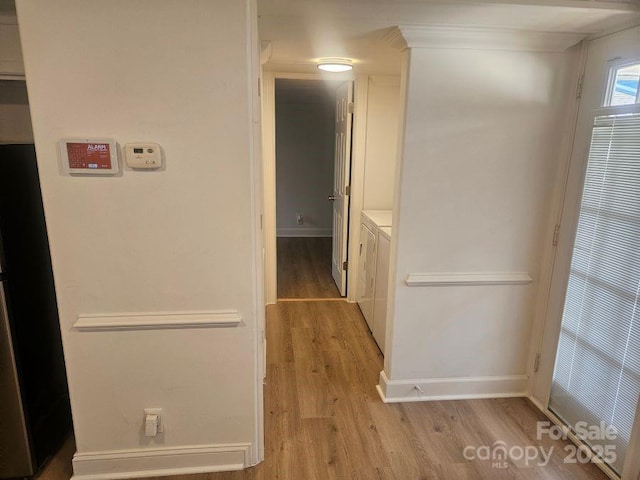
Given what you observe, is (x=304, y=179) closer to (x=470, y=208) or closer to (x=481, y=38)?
(x=470, y=208)

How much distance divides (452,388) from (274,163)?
2295mm

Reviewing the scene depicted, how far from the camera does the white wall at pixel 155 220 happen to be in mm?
1541

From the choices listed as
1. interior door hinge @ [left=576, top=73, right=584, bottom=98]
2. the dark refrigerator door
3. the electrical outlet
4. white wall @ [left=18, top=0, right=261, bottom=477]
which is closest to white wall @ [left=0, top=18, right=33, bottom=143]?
white wall @ [left=18, top=0, right=261, bottom=477]

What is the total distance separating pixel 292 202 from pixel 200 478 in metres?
A: 4.81

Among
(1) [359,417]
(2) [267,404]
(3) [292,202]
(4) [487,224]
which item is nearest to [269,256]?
(2) [267,404]

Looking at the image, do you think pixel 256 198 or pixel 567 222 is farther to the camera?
pixel 567 222

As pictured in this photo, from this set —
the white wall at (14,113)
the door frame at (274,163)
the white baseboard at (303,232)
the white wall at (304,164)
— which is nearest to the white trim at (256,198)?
the white wall at (14,113)

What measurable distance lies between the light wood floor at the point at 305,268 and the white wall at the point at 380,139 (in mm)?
1093

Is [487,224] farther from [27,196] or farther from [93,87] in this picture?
[27,196]

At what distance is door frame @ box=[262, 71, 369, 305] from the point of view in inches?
137

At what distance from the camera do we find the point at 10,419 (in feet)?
5.92

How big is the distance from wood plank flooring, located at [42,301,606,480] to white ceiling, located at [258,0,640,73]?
2.08 m

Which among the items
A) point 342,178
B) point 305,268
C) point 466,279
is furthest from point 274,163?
point 466,279

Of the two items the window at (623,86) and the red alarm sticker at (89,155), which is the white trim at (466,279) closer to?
the window at (623,86)
